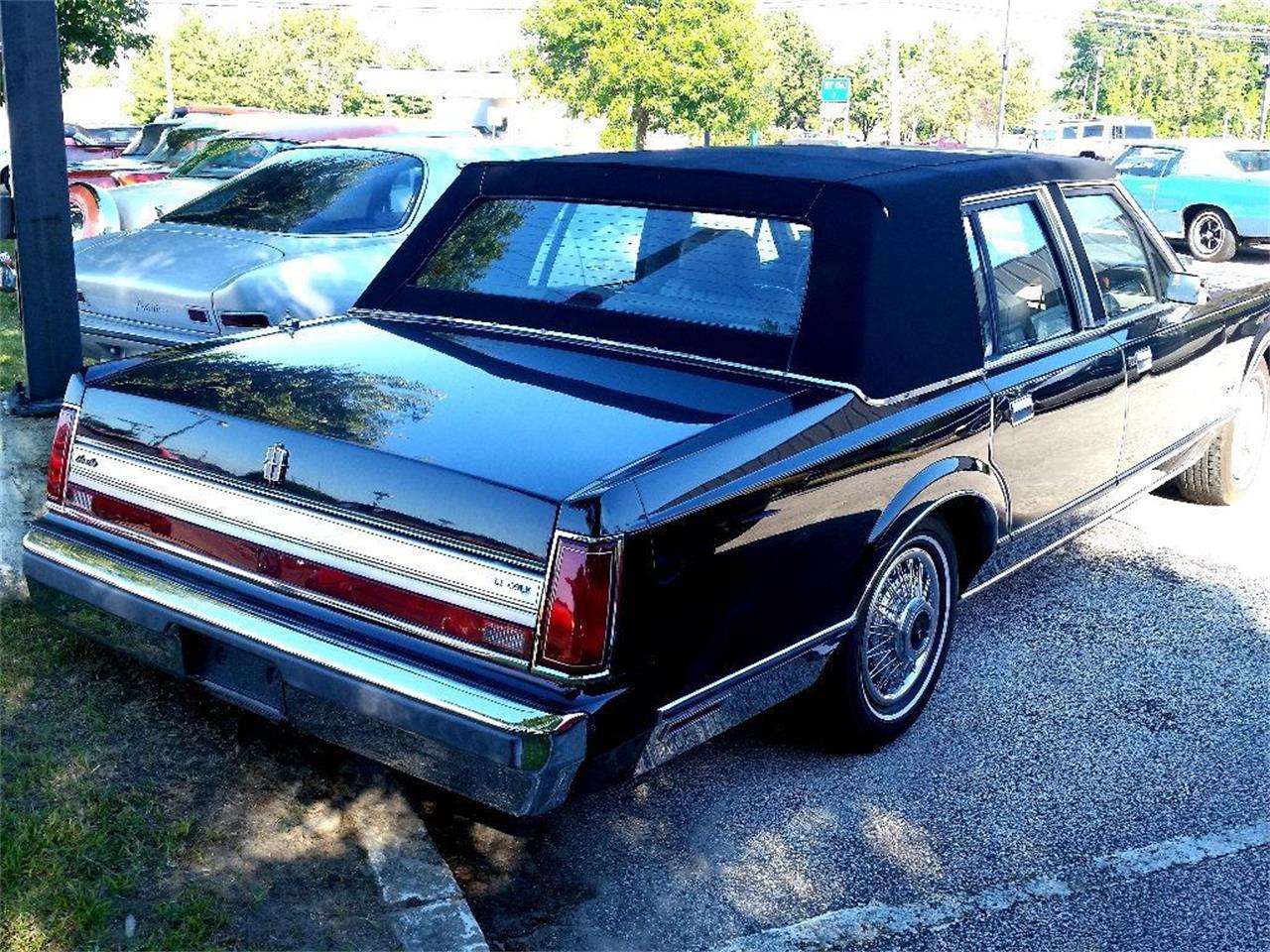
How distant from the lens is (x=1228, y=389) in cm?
627

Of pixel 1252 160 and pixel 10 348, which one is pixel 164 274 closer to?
pixel 10 348

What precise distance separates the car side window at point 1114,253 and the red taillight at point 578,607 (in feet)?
8.93

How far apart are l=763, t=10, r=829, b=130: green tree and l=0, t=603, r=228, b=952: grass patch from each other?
2872 inches

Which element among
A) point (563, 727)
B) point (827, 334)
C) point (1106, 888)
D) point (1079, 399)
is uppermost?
point (827, 334)

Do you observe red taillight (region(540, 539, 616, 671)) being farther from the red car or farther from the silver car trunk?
the red car

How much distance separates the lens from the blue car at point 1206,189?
18578 millimetres

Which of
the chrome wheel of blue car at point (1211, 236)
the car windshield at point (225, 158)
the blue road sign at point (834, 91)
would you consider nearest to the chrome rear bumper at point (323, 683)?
the car windshield at point (225, 158)

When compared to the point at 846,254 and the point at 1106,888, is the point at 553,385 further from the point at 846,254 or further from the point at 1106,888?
the point at 1106,888

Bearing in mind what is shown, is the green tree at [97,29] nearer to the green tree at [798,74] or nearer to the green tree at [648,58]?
the green tree at [648,58]

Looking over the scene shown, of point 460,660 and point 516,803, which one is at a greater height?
point 460,660

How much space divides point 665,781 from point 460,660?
3.66ft

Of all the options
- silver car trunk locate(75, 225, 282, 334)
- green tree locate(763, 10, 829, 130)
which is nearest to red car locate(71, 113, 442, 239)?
silver car trunk locate(75, 225, 282, 334)

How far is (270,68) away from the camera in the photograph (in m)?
76.1

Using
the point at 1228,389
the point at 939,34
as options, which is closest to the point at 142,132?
the point at 1228,389
